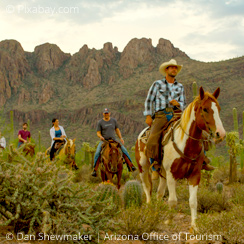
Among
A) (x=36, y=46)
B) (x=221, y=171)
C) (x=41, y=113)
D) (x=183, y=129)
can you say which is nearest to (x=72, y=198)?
(x=183, y=129)

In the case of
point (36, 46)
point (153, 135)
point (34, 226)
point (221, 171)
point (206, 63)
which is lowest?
point (221, 171)

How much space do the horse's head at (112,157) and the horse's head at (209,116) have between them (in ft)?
15.1

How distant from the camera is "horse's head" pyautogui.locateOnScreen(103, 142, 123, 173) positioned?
10578 mm

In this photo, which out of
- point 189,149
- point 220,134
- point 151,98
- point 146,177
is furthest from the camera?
point 146,177

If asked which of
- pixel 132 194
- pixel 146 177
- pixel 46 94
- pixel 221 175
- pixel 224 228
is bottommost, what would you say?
pixel 221 175

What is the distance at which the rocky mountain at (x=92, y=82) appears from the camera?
77000mm

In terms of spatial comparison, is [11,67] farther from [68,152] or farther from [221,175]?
[221,175]

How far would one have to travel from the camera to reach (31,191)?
465cm

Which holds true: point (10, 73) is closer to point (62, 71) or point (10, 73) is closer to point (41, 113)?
point (62, 71)

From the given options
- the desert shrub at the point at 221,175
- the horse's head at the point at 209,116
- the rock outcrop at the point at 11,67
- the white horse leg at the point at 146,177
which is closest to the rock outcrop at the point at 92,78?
the rock outcrop at the point at 11,67

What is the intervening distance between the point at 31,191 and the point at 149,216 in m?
2.24

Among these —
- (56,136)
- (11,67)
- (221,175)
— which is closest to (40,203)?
(56,136)

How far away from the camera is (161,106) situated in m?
7.64

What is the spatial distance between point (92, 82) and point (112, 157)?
313ft
